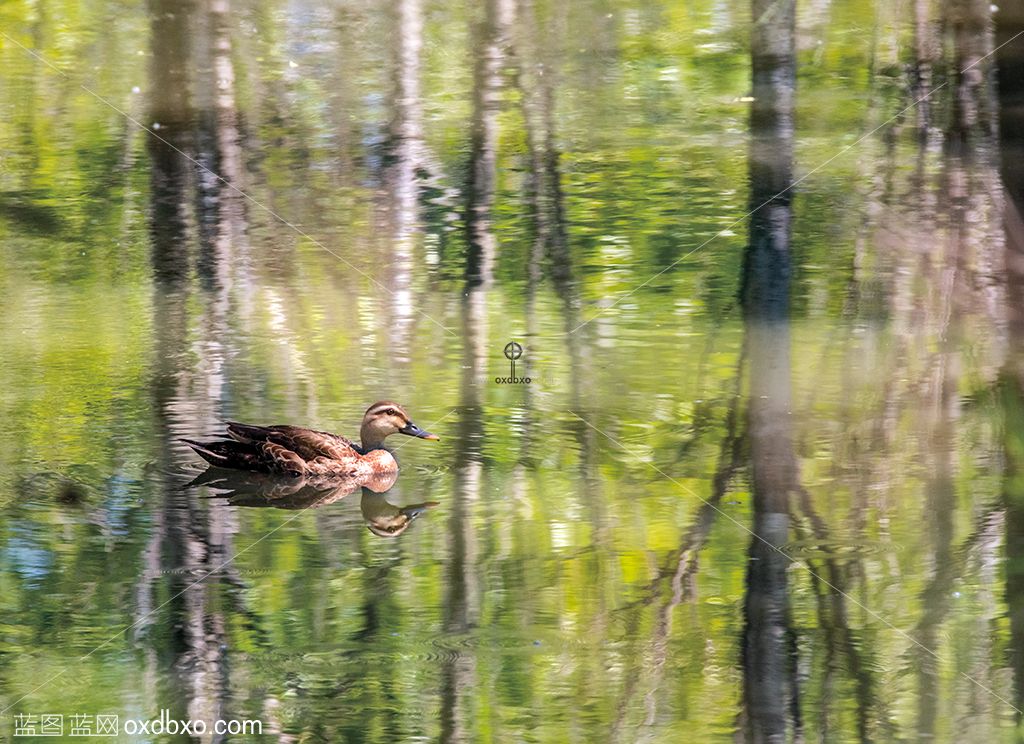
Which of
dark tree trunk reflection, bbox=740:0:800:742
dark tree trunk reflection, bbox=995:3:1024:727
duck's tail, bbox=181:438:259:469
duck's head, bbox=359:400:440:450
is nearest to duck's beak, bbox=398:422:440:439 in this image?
duck's head, bbox=359:400:440:450

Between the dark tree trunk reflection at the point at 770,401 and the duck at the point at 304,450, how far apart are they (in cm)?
157

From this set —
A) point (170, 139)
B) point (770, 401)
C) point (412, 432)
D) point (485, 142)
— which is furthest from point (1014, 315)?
point (170, 139)

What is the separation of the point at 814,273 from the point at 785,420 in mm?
2198

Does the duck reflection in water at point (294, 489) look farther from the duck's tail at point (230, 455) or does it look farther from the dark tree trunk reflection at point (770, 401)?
the dark tree trunk reflection at point (770, 401)

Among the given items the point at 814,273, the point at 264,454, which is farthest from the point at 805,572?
the point at 814,273

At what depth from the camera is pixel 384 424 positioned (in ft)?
24.6

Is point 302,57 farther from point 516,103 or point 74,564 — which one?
point 74,564

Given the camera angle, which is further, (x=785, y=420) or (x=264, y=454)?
(x=785, y=420)

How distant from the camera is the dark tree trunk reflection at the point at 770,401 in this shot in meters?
5.75

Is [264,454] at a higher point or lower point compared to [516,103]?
lower

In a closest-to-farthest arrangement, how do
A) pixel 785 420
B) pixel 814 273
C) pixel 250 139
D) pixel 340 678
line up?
pixel 340 678 → pixel 785 420 → pixel 814 273 → pixel 250 139

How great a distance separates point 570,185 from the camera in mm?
11797

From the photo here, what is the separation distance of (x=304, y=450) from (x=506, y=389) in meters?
1.31

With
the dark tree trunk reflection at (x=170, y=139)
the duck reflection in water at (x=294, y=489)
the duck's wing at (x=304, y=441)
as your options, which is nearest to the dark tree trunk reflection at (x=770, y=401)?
the duck reflection in water at (x=294, y=489)
